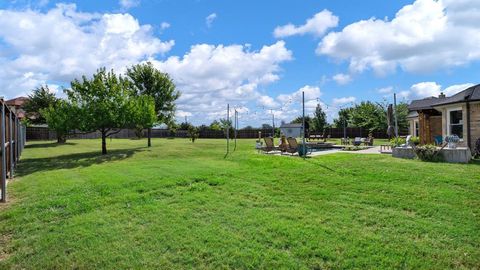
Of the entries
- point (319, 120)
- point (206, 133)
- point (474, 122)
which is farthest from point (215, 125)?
point (474, 122)

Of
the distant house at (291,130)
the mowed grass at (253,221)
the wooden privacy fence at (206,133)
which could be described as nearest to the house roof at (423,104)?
the mowed grass at (253,221)

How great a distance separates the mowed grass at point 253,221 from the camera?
4.54 m

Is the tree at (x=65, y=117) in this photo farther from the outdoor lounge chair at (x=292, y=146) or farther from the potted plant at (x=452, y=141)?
the potted plant at (x=452, y=141)

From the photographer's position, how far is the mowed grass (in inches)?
179

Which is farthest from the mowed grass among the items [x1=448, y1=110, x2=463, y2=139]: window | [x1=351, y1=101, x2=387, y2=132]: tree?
[x1=351, y1=101, x2=387, y2=132]: tree

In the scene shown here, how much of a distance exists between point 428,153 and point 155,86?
22.0 meters

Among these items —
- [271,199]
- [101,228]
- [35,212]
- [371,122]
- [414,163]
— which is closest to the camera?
[101,228]

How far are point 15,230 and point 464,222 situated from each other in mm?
7479

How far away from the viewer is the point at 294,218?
5.93 metres

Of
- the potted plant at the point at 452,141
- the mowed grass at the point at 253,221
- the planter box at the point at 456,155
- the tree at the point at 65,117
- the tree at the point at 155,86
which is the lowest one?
the mowed grass at the point at 253,221

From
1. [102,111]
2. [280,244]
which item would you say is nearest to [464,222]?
[280,244]

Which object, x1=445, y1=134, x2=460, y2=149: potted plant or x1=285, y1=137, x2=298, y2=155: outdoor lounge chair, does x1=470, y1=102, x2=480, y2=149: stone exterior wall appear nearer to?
x1=445, y1=134, x2=460, y2=149: potted plant

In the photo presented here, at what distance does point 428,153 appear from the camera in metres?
10.9

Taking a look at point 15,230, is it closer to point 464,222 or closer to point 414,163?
point 464,222
